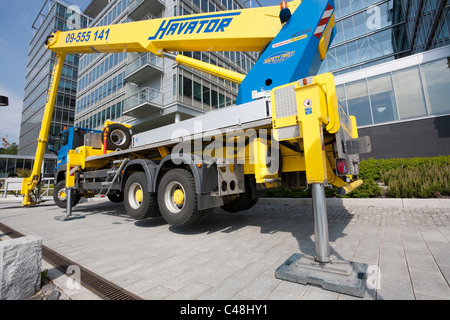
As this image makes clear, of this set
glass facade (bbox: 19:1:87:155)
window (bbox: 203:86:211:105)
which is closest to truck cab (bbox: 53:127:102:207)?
window (bbox: 203:86:211:105)

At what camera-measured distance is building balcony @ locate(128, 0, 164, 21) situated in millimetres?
18203

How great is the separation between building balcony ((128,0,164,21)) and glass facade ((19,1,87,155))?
87.5 ft

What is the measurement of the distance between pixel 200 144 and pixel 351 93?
12.9 m

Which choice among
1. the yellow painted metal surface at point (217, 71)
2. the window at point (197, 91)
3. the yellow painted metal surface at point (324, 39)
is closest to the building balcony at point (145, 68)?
the window at point (197, 91)

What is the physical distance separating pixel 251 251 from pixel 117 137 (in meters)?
6.33

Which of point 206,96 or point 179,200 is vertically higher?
point 206,96

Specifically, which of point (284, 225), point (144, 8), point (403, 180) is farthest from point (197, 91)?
point (284, 225)

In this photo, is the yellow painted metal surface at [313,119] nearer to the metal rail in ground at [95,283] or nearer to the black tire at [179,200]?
the black tire at [179,200]

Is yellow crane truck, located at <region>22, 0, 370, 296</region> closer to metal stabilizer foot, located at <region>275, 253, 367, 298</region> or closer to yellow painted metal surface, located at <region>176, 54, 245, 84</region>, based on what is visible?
yellow painted metal surface, located at <region>176, 54, 245, 84</region>

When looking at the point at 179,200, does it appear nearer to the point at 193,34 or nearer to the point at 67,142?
the point at 193,34

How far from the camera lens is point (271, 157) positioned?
11.4ft

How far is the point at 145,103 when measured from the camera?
16516 millimetres

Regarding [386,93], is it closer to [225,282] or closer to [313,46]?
[313,46]
